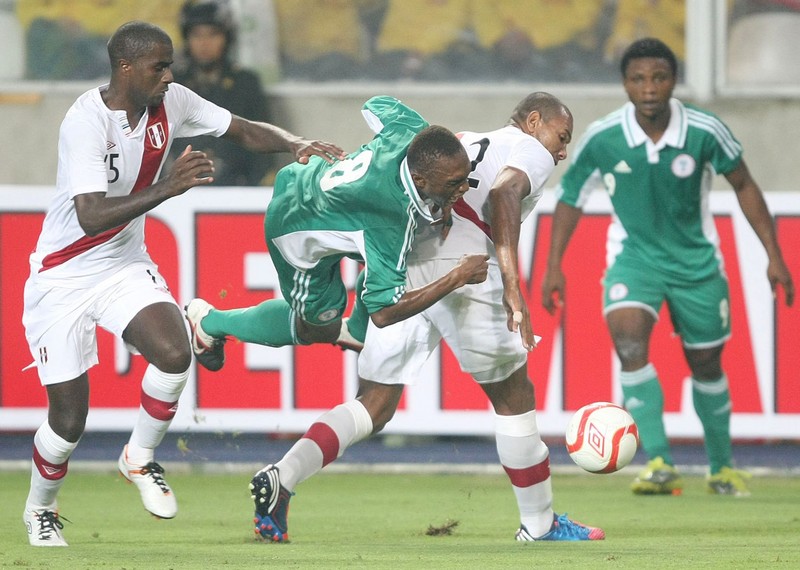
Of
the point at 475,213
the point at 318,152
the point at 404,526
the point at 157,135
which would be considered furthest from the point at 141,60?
the point at 404,526

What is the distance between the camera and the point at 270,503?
6043mm

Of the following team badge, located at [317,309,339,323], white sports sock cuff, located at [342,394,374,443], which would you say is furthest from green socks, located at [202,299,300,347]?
white sports sock cuff, located at [342,394,374,443]

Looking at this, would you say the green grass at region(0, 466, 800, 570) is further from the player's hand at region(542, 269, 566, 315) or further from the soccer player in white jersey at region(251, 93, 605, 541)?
the player's hand at region(542, 269, 566, 315)

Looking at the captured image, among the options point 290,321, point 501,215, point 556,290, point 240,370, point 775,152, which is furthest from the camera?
point 775,152

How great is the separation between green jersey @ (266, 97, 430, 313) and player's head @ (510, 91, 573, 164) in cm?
49

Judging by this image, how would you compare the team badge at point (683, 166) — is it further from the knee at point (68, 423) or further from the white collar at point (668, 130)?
the knee at point (68, 423)

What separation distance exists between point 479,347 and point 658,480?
2.40 metres

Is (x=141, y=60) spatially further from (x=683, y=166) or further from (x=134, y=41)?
(x=683, y=166)

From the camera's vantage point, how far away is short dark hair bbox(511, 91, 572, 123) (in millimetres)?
6324

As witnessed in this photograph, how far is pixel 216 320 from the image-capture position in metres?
7.00

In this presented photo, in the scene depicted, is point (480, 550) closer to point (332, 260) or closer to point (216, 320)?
point (332, 260)

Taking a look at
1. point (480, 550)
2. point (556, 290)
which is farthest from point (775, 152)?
point (480, 550)

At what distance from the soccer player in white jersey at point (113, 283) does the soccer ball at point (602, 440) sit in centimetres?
149

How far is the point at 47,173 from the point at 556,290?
13.1 ft
